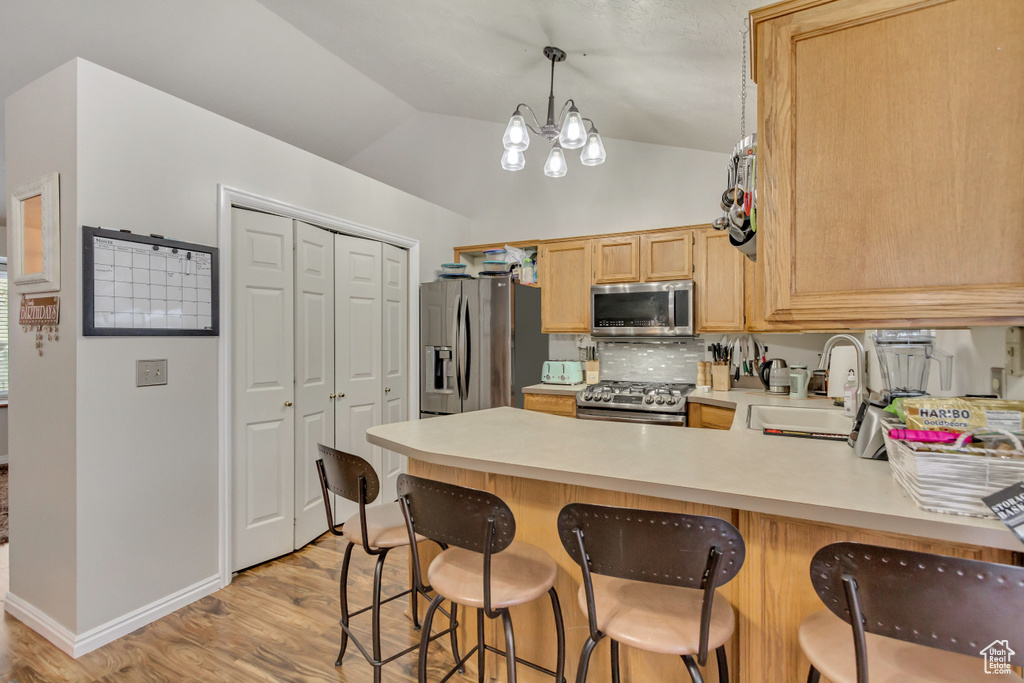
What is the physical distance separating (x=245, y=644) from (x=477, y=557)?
48.7 inches

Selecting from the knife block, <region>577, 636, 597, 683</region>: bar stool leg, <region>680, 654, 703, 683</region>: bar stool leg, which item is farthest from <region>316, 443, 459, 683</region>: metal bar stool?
the knife block

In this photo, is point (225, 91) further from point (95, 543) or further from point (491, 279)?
point (95, 543)

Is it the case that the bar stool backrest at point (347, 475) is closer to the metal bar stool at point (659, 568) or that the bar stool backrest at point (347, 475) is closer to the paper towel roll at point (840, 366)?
the metal bar stool at point (659, 568)

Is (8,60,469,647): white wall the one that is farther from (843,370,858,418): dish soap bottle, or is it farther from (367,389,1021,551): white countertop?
(843,370,858,418): dish soap bottle

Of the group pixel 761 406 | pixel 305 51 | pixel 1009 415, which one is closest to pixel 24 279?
pixel 305 51

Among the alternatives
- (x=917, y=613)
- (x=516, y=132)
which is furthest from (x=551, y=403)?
(x=917, y=613)

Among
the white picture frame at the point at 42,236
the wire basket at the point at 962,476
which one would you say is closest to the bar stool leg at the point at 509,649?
the wire basket at the point at 962,476

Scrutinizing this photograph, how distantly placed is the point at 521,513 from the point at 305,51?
3417mm

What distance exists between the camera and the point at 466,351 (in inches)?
152

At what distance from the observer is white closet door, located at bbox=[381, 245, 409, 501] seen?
12.1ft

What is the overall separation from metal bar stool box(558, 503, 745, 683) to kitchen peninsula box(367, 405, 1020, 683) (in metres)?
0.20

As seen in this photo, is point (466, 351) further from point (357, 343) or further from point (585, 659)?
point (585, 659)

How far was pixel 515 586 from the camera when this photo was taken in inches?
53.7

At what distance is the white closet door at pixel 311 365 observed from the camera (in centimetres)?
296
